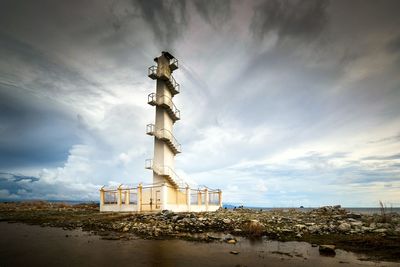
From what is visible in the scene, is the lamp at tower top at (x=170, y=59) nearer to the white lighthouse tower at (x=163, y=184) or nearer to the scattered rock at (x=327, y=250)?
the white lighthouse tower at (x=163, y=184)

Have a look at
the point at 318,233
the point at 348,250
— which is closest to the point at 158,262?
the point at 348,250

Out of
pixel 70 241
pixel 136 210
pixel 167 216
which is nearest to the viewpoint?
pixel 70 241

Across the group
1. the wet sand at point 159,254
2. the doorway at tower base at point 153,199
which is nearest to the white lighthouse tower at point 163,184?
the doorway at tower base at point 153,199

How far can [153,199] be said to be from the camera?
2583cm

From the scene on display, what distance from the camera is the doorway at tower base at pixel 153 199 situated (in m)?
24.5

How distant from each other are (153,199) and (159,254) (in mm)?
17370

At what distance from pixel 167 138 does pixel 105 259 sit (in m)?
20.6

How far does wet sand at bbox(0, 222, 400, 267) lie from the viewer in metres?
7.88

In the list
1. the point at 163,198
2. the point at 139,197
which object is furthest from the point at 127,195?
the point at 163,198

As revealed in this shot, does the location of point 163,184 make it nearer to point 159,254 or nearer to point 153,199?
point 153,199

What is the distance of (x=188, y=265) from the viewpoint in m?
7.64

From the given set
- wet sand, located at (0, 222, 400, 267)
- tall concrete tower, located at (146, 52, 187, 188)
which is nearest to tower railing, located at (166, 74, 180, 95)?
tall concrete tower, located at (146, 52, 187, 188)

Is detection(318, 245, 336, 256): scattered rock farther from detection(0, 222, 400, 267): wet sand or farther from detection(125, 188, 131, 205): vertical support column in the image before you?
detection(125, 188, 131, 205): vertical support column

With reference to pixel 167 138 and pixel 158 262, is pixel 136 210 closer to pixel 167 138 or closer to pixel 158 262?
pixel 167 138
